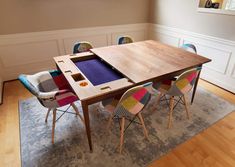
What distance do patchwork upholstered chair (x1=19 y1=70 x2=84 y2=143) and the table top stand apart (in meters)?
0.16

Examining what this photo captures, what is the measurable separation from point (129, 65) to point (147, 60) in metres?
0.29

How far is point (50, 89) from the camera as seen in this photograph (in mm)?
1967

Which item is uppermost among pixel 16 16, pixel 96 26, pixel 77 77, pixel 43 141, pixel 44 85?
pixel 16 16

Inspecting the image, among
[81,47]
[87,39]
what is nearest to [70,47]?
[87,39]

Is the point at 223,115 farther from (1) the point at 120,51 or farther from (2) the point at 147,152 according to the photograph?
(1) the point at 120,51

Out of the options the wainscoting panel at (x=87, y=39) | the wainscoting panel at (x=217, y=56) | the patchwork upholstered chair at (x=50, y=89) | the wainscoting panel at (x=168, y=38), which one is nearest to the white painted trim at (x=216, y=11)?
the wainscoting panel at (x=217, y=56)

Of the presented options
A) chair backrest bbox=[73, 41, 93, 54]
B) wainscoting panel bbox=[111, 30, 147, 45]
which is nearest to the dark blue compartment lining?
chair backrest bbox=[73, 41, 93, 54]

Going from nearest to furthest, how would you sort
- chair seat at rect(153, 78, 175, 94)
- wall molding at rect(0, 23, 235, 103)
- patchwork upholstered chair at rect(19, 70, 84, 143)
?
patchwork upholstered chair at rect(19, 70, 84, 143) < chair seat at rect(153, 78, 175, 94) < wall molding at rect(0, 23, 235, 103)

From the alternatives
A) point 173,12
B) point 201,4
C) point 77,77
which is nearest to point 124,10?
point 173,12

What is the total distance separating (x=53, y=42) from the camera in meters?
3.32

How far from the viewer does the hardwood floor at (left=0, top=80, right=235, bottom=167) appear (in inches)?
65.1

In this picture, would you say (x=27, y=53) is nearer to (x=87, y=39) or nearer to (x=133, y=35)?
(x=87, y=39)

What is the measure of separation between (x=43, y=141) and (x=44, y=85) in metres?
0.65

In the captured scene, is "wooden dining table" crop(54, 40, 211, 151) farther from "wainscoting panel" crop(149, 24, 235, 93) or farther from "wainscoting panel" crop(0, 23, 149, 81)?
"wainscoting panel" crop(0, 23, 149, 81)
